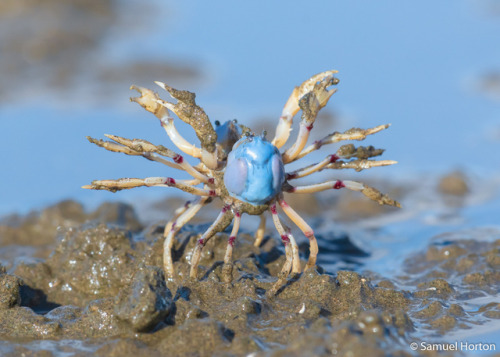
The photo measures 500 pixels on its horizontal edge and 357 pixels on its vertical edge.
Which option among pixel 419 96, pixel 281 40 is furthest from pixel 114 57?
pixel 419 96

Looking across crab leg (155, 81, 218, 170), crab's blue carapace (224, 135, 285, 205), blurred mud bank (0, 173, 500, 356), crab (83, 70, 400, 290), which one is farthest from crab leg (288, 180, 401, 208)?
crab leg (155, 81, 218, 170)

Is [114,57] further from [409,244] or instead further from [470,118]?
[409,244]

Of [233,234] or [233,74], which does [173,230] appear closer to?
[233,234]

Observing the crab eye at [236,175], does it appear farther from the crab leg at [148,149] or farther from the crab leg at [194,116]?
the crab leg at [148,149]

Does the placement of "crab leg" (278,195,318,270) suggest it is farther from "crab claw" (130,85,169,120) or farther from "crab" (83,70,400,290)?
"crab claw" (130,85,169,120)

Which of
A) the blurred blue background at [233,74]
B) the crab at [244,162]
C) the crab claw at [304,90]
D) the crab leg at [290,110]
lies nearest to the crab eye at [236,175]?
the crab at [244,162]

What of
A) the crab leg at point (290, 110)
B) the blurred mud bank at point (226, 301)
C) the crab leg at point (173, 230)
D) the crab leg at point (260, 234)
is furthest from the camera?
A: the crab leg at point (260, 234)
